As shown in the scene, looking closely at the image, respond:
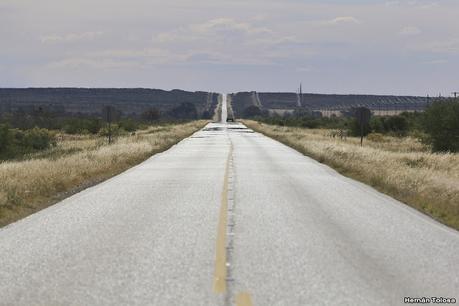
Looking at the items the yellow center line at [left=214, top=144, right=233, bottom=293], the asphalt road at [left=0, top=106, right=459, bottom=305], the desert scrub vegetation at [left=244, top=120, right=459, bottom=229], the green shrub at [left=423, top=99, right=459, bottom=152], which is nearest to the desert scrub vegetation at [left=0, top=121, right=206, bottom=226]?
the asphalt road at [left=0, top=106, right=459, bottom=305]

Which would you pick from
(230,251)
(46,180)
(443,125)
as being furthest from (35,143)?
(230,251)

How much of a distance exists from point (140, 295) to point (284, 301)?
142 cm

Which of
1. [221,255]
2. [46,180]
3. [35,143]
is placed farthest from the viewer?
[35,143]

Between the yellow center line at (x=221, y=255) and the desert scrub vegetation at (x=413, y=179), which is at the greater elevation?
the yellow center line at (x=221, y=255)

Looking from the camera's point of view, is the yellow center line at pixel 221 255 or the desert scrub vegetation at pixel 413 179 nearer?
the yellow center line at pixel 221 255

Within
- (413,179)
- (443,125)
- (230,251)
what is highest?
(443,125)

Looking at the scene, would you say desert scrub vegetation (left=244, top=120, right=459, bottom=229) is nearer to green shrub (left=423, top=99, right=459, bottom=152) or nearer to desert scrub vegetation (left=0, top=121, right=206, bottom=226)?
desert scrub vegetation (left=0, top=121, right=206, bottom=226)

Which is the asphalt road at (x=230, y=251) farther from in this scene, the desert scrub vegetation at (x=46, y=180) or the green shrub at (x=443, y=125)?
the green shrub at (x=443, y=125)

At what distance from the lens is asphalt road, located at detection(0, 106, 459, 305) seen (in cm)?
649

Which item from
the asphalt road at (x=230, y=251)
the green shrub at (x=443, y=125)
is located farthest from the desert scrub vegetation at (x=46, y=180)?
the green shrub at (x=443, y=125)

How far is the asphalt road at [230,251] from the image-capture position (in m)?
6.49

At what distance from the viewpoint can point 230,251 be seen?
28.0 ft

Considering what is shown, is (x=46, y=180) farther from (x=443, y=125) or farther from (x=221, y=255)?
(x=443, y=125)

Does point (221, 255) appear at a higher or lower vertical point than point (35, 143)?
higher
